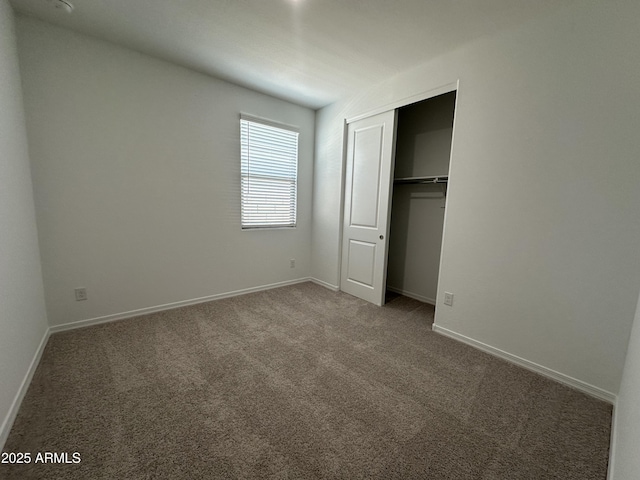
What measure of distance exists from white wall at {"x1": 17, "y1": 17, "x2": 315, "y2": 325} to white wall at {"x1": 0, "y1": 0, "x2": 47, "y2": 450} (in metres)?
0.16

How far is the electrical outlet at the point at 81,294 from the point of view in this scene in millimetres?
2381

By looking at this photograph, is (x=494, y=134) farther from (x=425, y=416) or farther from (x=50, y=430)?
(x=50, y=430)

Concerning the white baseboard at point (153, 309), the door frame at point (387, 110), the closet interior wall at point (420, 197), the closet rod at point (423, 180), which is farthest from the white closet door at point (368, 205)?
the white baseboard at point (153, 309)

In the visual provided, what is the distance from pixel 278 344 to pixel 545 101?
2.79 meters

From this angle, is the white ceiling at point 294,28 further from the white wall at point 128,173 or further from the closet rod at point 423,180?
the closet rod at point 423,180

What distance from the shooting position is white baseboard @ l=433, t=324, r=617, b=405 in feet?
5.70

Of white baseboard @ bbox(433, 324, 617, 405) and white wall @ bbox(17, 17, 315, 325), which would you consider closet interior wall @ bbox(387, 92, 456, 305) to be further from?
white wall @ bbox(17, 17, 315, 325)

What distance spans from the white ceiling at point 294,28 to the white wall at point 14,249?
62 cm

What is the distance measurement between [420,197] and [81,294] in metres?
3.83

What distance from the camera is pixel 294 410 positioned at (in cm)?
155

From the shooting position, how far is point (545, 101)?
1857 millimetres

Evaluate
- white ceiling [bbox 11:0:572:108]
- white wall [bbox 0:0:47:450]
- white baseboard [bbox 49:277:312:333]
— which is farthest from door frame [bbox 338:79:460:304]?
white wall [bbox 0:0:47:450]

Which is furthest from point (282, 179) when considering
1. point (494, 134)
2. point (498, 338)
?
point (498, 338)

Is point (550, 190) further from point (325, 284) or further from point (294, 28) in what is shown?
point (325, 284)
